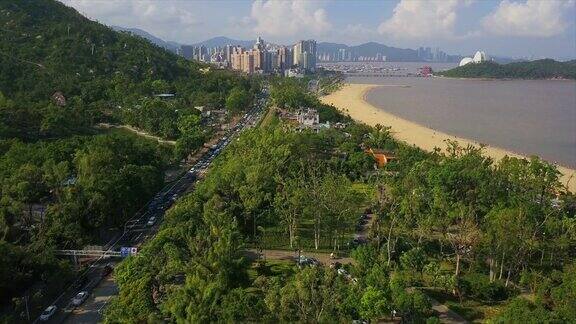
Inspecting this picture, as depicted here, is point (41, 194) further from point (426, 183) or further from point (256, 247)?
point (426, 183)

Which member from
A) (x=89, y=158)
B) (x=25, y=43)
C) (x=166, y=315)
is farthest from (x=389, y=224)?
(x=25, y=43)

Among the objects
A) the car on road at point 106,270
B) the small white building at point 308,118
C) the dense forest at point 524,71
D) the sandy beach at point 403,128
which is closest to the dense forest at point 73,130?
the car on road at point 106,270

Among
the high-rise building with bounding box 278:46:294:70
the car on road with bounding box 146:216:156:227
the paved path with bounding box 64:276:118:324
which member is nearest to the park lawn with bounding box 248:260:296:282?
the paved path with bounding box 64:276:118:324

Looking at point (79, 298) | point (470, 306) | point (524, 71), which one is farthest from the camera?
point (524, 71)

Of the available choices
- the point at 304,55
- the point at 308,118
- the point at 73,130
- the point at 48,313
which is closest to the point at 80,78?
the point at 73,130

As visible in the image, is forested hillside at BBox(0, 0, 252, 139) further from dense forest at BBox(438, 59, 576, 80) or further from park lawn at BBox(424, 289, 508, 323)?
dense forest at BBox(438, 59, 576, 80)

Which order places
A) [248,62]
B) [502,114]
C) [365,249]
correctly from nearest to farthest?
[365,249] → [502,114] → [248,62]

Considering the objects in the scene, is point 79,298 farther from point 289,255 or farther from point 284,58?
point 284,58
